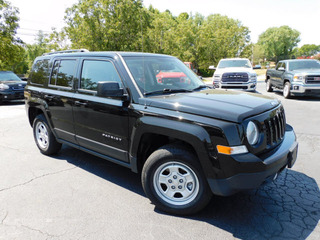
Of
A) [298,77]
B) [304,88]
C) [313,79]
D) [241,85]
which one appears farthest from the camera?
[241,85]

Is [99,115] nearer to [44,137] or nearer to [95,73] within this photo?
[95,73]

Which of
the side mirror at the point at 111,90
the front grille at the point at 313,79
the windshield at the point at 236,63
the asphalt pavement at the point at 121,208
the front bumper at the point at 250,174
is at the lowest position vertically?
the asphalt pavement at the point at 121,208

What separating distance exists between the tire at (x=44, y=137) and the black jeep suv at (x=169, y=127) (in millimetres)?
540

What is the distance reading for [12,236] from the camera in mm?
2693

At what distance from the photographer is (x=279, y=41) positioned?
290 ft

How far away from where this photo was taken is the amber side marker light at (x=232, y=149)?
8.32ft

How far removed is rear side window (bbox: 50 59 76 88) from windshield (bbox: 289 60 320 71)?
11.5 meters

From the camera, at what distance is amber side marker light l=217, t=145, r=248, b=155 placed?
254 centimetres

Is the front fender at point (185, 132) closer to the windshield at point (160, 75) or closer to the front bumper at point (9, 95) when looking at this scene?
the windshield at point (160, 75)

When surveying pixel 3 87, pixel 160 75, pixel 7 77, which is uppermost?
pixel 160 75

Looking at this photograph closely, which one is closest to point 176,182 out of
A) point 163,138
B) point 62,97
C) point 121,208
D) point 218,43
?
point 163,138

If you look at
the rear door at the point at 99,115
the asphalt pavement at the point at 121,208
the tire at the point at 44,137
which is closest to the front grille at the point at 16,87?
the tire at the point at 44,137

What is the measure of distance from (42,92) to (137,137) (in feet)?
8.42

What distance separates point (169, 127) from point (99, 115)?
4.09 ft
